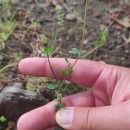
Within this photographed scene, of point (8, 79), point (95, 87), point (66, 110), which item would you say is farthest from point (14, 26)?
point (66, 110)

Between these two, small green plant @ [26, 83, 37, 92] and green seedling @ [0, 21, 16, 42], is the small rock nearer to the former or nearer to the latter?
green seedling @ [0, 21, 16, 42]

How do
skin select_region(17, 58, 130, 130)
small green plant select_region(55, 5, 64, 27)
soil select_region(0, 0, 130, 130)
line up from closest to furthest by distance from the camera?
skin select_region(17, 58, 130, 130), soil select_region(0, 0, 130, 130), small green plant select_region(55, 5, 64, 27)

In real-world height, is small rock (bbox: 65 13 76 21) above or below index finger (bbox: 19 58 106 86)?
above

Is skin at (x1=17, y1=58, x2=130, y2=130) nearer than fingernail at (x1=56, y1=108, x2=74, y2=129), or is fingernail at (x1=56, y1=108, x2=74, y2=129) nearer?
fingernail at (x1=56, y1=108, x2=74, y2=129)

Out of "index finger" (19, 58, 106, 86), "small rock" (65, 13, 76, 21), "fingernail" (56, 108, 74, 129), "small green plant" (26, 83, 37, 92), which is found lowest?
"small green plant" (26, 83, 37, 92)

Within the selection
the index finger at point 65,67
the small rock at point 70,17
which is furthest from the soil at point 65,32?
the index finger at point 65,67

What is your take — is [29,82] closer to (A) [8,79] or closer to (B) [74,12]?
(A) [8,79]

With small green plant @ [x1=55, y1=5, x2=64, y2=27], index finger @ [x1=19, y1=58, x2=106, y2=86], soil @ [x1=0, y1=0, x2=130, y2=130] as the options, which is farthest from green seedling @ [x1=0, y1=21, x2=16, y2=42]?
index finger @ [x1=19, y1=58, x2=106, y2=86]
